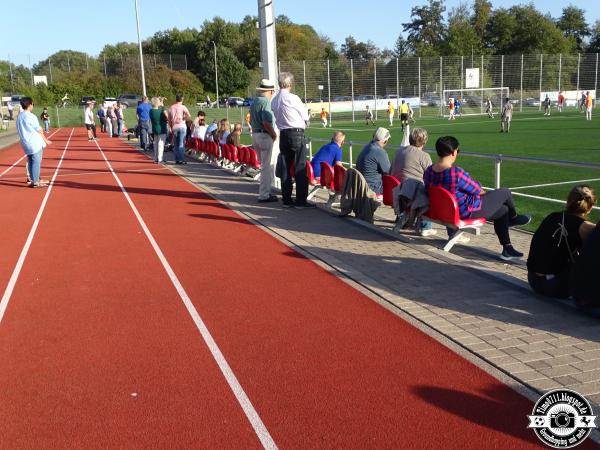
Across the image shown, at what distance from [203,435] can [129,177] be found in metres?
13.2

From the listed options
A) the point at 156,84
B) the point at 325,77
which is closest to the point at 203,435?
the point at 325,77

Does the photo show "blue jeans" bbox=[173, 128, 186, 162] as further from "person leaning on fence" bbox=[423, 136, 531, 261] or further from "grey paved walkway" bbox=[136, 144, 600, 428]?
"person leaning on fence" bbox=[423, 136, 531, 261]

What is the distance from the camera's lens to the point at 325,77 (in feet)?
159

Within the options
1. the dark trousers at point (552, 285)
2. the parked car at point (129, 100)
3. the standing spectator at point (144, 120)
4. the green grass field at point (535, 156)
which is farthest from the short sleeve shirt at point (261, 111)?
the parked car at point (129, 100)

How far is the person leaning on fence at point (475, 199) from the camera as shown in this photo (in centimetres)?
→ 676

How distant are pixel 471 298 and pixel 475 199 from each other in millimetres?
1829

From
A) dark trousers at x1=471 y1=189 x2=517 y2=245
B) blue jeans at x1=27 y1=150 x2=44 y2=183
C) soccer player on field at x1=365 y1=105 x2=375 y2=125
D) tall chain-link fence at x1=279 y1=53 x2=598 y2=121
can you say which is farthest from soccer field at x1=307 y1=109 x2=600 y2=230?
tall chain-link fence at x1=279 y1=53 x2=598 y2=121

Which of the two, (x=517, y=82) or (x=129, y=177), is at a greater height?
(x=517, y=82)

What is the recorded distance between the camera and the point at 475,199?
698cm

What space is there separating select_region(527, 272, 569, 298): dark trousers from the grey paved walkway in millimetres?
86

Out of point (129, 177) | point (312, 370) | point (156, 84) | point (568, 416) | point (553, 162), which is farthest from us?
point (156, 84)

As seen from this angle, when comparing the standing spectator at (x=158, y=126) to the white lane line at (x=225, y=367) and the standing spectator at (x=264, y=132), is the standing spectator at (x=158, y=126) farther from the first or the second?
the white lane line at (x=225, y=367)

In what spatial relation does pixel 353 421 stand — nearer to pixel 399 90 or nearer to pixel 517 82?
pixel 399 90

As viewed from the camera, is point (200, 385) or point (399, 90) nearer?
point (200, 385)
